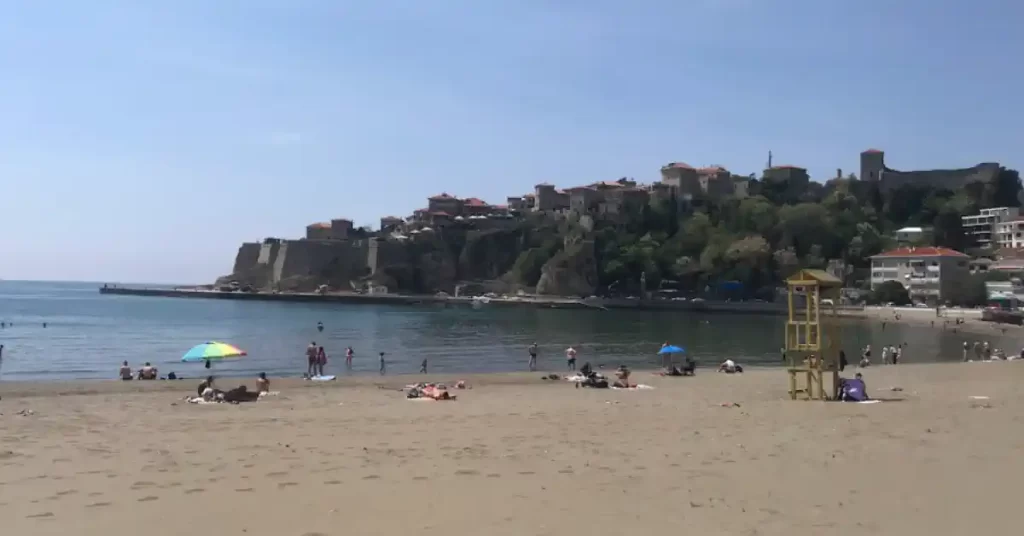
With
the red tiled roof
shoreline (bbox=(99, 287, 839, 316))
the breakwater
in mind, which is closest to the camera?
the red tiled roof

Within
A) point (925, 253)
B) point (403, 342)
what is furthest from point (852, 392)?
point (925, 253)

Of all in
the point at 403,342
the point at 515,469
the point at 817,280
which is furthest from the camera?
the point at 403,342

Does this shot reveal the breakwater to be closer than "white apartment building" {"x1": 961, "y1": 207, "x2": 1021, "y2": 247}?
Yes

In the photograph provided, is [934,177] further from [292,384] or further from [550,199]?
[292,384]

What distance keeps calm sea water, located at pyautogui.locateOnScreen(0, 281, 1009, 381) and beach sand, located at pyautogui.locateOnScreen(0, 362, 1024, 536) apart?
59.7 feet

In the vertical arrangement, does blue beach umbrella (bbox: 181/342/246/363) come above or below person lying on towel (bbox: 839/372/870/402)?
above

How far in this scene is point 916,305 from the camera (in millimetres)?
89938

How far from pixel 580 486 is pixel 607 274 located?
108797 mm

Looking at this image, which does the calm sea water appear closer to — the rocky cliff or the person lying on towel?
the person lying on towel

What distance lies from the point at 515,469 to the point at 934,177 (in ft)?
433

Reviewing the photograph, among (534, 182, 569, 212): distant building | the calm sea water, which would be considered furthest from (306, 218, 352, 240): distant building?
the calm sea water

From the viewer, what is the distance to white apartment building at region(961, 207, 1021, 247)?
109188mm

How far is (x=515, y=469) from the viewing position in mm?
9055

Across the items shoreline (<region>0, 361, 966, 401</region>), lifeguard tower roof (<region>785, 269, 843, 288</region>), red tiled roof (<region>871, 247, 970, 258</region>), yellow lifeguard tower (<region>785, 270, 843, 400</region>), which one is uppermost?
red tiled roof (<region>871, 247, 970, 258</region>)
